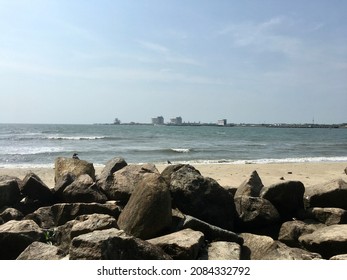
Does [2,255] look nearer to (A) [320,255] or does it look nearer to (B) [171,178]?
(B) [171,178]

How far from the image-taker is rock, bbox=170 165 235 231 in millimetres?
5742

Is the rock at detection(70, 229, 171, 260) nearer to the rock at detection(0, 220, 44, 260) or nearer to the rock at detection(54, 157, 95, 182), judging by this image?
the rock at detection(0, 220, 44, 260)

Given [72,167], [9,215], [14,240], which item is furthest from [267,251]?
[72,167]

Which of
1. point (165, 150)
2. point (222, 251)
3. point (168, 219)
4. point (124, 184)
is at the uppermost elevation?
point (124, 184)

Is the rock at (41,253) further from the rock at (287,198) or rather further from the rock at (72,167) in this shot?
the rock at (72,167)

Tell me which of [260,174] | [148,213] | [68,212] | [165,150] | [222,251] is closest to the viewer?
[222,251]

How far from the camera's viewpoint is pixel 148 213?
483 centimetres

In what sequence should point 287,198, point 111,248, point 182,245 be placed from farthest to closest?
point 287,198
point 182,245
point 111,248

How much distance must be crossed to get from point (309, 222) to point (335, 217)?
42 cm

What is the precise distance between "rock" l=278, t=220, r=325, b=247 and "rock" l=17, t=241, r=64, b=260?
344 centimetres

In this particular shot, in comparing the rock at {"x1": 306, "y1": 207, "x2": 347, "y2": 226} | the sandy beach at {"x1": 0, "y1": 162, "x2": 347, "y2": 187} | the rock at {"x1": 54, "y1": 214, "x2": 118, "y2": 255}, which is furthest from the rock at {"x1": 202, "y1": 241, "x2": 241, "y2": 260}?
the sandy beach at {"x1": 0, "y1": 162, "x2": 347, "y2": 187}

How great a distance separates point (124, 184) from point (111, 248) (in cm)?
302

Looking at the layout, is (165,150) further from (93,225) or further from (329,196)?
(93,225)

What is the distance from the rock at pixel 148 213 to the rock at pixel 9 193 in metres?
2.93
